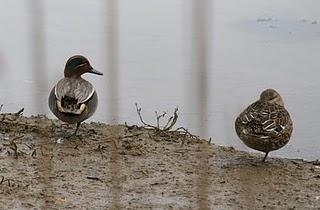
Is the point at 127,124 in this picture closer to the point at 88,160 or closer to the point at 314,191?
the point at 88,160

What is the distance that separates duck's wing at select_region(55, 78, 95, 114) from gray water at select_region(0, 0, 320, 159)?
182 millimetres

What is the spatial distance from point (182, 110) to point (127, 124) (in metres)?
0.50

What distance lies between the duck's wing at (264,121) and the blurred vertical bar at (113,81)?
1.07m

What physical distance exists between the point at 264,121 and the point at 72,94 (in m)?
1.64

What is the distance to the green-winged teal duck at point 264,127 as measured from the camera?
6.99 m

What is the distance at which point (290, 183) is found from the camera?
20.6ft

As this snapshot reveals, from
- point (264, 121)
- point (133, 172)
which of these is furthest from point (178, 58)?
point (133, 172)

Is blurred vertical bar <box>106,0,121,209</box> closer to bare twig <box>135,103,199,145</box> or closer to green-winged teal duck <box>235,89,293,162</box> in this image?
bare twig <box>135,103,199,145</box>

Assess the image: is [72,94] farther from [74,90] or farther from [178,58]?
[178,58]

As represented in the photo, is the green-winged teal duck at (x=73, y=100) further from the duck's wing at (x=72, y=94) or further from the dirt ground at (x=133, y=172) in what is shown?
the dirt ground at (x=133, y=172)

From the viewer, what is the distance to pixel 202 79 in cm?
595

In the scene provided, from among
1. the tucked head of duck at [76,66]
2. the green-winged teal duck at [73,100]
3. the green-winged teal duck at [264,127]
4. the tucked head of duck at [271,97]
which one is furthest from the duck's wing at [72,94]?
the tucked head of duck at [271,97]

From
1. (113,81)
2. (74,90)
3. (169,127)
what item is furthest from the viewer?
A: (74,90)

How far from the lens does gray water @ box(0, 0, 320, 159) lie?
7.77m
